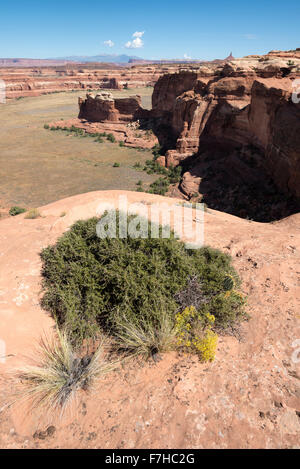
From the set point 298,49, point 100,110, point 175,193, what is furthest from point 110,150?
point 298,49

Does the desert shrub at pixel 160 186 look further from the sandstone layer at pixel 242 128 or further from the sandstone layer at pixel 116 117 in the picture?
the sandstone layer at pixel 116 117

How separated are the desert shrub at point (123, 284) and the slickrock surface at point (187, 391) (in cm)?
59

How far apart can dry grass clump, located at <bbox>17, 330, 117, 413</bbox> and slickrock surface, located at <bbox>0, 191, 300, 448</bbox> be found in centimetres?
20

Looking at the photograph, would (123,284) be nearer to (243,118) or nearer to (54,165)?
(243,118)

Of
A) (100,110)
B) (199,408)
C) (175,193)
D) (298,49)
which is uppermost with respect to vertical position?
(298,49)

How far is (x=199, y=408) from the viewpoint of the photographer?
368 cm

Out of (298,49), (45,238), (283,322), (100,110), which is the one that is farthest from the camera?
(100,110)

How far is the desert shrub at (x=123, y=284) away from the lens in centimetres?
491

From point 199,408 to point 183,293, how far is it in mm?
2003

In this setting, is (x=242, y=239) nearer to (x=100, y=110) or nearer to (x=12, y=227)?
(x=12, y=227)

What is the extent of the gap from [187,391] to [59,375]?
2.18 metres

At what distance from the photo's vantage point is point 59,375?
13.8ft

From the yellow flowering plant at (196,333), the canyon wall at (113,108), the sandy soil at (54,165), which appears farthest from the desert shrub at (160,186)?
the canyon wall at (113,108)

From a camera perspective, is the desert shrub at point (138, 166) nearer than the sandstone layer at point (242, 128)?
No
